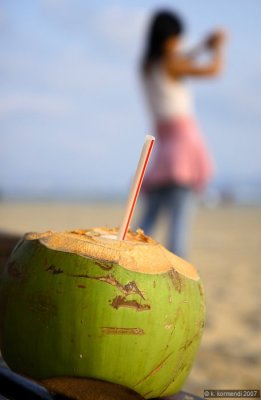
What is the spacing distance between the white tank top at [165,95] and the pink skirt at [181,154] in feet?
0.17

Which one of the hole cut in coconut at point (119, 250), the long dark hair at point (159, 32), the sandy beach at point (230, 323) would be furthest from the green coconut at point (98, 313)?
the long dark hair at point (159, 32)

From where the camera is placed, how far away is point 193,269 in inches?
36.5

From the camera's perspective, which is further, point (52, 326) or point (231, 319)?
point (231, 319)

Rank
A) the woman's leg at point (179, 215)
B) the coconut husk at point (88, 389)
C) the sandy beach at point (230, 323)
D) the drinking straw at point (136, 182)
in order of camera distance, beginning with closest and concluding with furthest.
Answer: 1. the coconut husk at point (88, 389)
2. the drinking straw at point (136, 182)
3. the sandy beach at point (230, 323)
4. the woman's leg at point (179, 215)

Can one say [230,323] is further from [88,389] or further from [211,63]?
[88,389]

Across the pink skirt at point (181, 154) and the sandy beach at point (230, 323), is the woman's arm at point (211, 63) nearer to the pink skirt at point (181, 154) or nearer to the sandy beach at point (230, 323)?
the pink skirt at point (181, 154)

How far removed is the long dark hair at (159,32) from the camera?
333cm

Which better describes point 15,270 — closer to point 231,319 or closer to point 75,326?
point 75,326

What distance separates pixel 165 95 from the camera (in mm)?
3439

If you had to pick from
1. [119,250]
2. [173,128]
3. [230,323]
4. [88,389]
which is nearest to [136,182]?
[119,250]

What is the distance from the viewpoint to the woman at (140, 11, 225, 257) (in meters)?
3.26

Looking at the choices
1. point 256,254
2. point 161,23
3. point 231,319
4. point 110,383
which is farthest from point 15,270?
point 256,254

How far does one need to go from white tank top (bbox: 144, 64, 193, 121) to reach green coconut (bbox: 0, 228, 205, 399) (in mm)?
2657

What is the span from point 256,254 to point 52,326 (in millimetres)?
A: 7277
